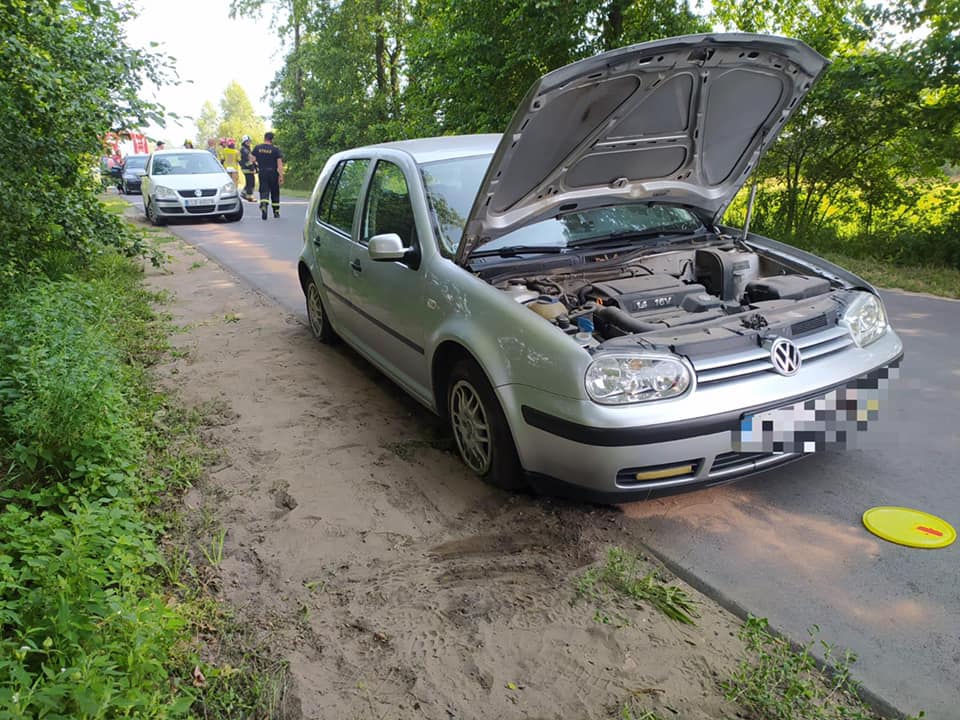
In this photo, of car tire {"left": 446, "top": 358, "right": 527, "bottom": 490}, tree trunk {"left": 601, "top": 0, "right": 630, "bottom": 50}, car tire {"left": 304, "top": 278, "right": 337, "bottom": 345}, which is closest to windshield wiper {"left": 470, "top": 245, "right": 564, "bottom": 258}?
car tire {"left": 446, "top": 358, "right": 527, "bottom": 490}

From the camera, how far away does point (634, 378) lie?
3.12 meters

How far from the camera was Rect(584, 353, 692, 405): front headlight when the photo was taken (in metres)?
3.09

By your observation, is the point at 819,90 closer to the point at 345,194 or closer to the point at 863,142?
the point at 863,142

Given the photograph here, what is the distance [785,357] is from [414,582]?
1.92m

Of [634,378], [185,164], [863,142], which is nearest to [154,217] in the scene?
[185,164]

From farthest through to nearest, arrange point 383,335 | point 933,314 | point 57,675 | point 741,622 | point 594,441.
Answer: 1. point 933,314
2. point 383,335
3. point 594,441
4. point 741,622
5. point 57,675

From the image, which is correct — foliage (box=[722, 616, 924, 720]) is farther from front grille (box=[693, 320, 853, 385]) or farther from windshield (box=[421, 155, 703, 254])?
windshield (box=[421, 155, 703, 254])

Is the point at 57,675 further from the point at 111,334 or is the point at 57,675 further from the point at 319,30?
the point at 319,30

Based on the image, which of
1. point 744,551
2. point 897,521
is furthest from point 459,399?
point 897,521

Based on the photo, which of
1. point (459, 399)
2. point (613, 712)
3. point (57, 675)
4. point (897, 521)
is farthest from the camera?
point (459, 399)

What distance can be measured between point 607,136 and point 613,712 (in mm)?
2929

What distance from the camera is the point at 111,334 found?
6.27 m

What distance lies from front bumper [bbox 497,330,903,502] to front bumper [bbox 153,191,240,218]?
48.1ft

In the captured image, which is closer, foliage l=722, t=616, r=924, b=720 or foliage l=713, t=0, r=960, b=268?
foliage l=722, t=616, r=924, b=720
